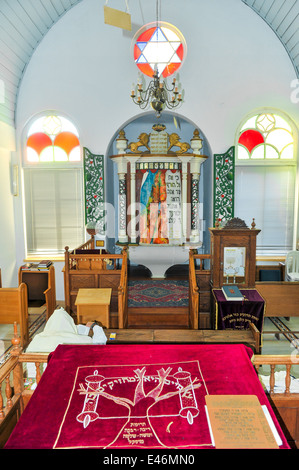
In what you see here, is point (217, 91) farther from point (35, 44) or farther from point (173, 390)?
point (173, 390)

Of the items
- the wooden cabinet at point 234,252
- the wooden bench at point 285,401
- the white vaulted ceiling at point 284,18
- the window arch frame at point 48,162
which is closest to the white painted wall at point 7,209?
the window arch frame at point 48,162

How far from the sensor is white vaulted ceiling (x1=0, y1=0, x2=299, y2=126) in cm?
666

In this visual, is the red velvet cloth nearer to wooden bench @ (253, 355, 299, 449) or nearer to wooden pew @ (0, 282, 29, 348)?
wooden bench @ (253, 355, 299, 449)

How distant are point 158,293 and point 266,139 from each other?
4441mm

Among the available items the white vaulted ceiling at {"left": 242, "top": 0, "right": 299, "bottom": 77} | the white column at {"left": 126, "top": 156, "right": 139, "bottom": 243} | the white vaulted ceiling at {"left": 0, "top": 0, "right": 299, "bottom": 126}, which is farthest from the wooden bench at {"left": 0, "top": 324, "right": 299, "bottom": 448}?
the white vaulted ceiling at {"left": 242, "top": 0, "right": 299, "bottom": 77}

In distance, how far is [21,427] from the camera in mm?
1922

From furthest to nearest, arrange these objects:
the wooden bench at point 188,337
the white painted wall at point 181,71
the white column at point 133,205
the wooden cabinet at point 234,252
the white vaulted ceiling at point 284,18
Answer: the white column at point 133,205 < the white painted wall at point 181,71 < the white vaulted ceiling at point 284,18 < the wooden cabinet at point 234,252 < the wooden bench at point 188,337

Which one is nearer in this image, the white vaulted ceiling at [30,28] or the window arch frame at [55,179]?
the white vaulted ceiling at [30,28]

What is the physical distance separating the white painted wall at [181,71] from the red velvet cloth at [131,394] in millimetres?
6084

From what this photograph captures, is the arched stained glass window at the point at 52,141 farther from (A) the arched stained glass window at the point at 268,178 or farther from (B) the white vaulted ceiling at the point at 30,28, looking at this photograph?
(A) the arched stained glass window at the point at 268,178

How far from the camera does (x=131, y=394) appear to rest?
219cm

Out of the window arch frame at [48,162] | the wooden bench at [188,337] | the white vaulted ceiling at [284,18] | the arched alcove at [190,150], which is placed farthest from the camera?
the arched alcove at [190,150]

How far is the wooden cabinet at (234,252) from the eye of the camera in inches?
209
